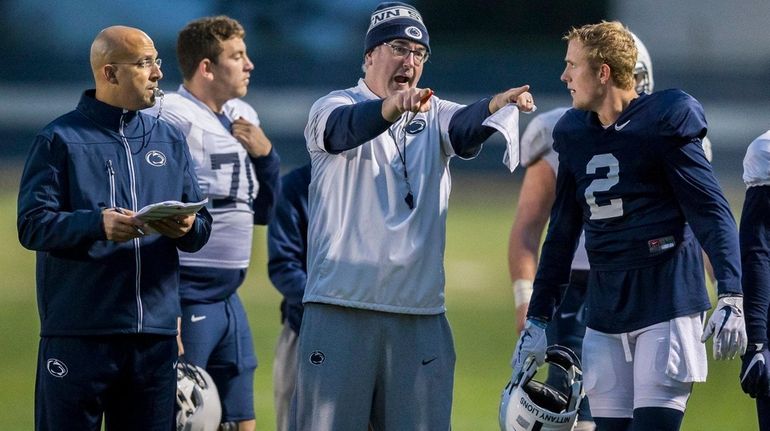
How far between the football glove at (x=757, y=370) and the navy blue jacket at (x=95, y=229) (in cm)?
173

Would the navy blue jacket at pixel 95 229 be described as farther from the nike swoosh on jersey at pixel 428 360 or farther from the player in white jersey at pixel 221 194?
the player in white jersey at pixel 221 194

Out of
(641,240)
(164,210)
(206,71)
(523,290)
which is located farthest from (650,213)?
(206,71)

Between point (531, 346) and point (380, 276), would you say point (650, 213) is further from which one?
point (380, 276)

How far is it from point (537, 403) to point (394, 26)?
120 centimetres

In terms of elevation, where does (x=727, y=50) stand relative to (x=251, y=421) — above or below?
above

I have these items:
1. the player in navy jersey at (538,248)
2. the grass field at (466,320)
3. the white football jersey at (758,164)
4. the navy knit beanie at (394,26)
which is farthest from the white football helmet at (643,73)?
the grass field at (466,320)

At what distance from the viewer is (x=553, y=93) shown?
908 inches

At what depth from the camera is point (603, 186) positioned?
4.11 m

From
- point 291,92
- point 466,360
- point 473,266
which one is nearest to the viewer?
point 466,360

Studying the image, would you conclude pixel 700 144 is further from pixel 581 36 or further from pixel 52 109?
pixel 52 109

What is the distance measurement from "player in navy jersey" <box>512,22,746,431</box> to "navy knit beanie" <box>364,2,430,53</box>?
465 millimetres

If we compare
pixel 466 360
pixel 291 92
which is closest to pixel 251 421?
pixel 466 360

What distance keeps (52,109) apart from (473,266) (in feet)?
31.8

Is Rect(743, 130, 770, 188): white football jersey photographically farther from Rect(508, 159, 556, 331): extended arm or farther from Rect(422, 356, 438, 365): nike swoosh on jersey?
Rect(422, 356, 438, 365): nike swoosh on jersey
